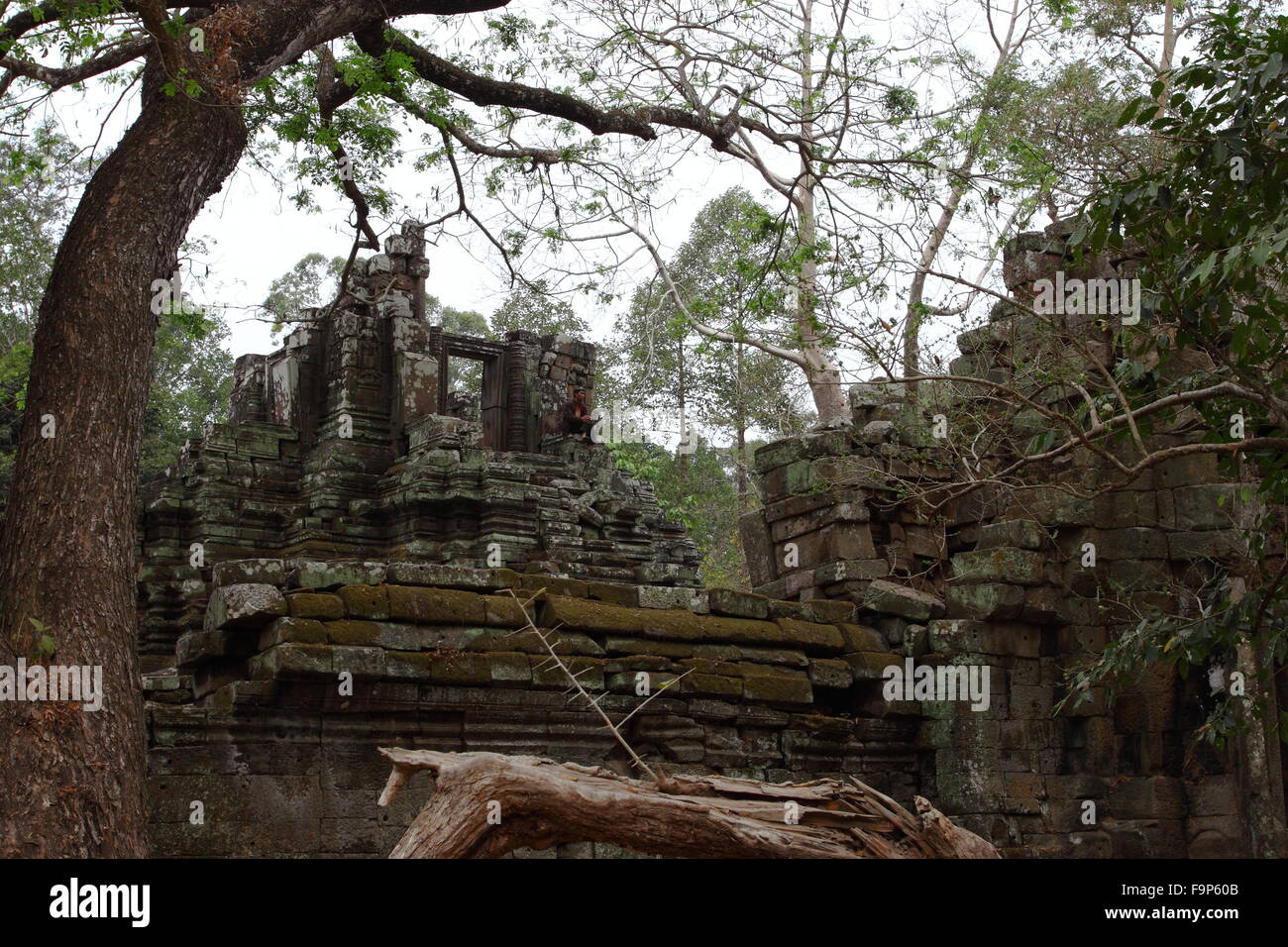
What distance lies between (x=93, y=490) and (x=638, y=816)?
2931mm

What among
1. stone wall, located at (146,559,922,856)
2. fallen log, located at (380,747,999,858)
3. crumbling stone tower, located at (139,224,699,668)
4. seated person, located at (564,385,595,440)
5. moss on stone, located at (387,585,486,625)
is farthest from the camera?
seated person, located at (564,385,595,440)

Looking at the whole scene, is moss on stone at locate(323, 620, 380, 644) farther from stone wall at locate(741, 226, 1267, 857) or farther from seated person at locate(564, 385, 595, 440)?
seated person at locate(564, 385, 595, 440)

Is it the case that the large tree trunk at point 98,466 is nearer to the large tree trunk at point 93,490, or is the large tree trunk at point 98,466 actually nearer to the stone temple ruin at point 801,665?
the large tree trunk at point 93,490

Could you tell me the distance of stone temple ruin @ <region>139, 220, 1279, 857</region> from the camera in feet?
25.2

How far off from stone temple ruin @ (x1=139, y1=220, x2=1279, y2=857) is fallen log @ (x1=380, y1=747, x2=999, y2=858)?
2068 mm

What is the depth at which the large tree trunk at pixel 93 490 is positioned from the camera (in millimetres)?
5992

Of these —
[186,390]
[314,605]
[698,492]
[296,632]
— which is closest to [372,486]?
[314,605]

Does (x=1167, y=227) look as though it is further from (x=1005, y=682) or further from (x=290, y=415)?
(x=290, y=415)

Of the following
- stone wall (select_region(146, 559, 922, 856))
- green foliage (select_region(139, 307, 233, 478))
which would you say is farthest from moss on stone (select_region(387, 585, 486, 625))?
green foliage (select_region(139, 307, 233, 478))

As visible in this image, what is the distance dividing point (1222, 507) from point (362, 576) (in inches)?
244

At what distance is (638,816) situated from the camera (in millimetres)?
5715

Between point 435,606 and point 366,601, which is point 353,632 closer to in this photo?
point 366,601

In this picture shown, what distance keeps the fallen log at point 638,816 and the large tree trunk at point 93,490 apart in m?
1.36
